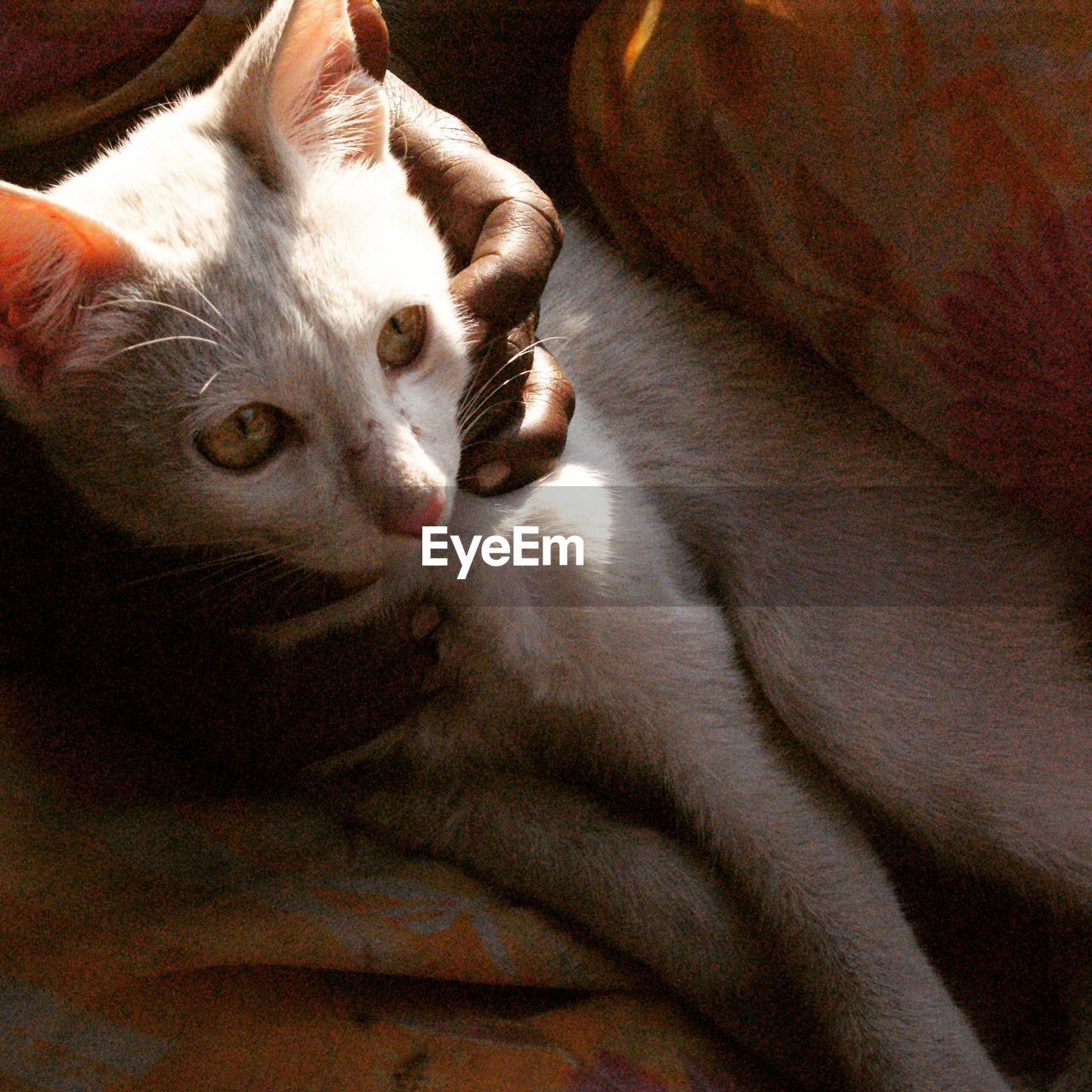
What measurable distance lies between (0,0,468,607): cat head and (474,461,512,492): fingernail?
9 cm

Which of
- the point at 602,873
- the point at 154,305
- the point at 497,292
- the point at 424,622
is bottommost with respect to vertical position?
the point at 602,873

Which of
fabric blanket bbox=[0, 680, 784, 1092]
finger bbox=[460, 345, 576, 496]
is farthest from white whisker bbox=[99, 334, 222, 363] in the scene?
fabric blanket bbox=[0, 680, 784, 1092]

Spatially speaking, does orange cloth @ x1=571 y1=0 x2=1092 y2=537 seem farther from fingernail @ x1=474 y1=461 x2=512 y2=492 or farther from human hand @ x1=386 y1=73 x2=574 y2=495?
fingernail @ x1=474 y1=461 x2=512 y2=492

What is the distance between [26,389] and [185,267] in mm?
130

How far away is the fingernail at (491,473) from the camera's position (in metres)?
0.85

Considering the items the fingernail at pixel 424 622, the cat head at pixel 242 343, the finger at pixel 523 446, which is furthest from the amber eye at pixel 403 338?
the fingernail at pixel 424 622

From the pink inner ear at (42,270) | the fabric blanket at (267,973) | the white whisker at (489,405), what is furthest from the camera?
the white whisker at (489,405)

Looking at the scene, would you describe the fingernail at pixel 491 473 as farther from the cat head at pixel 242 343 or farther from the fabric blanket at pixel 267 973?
the fabric blanket at pixel 267 973

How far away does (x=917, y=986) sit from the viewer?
2.68 ft

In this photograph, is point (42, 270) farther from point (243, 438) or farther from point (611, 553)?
point (611, 553)

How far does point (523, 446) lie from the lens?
0.85 meters

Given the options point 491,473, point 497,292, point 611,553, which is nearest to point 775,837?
point 611,553

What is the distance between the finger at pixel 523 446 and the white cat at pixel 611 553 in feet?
0.07

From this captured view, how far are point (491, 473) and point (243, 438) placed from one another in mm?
235
